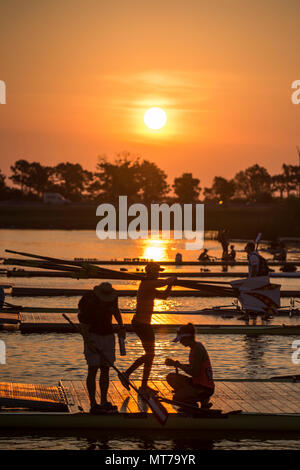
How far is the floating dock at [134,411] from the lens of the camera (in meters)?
14.2

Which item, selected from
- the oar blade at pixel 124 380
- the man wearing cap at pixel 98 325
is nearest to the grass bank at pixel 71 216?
the oar blade at pixel 124 380

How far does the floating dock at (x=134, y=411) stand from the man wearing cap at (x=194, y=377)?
0.99ft

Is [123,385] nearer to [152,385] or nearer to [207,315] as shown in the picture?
[152,385]

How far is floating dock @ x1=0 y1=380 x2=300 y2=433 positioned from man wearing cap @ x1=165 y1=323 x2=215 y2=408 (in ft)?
0.99

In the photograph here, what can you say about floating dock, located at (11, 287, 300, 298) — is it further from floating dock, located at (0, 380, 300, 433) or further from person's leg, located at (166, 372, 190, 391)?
person's leg, located at (166, 372, 190, 391)

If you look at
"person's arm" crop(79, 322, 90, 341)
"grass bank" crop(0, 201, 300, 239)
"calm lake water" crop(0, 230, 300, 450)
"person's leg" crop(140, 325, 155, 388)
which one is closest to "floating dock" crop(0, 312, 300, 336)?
"calm lake water" crop(0, 230, 300, 450)

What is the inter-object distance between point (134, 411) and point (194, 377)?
1.15 meters

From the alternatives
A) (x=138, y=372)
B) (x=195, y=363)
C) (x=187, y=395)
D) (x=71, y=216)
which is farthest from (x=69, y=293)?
(x=71, y=216)

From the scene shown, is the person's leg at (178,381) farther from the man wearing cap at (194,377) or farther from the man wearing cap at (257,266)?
the man wearing cap at (257,266)

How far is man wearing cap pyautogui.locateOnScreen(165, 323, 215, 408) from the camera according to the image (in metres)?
14.4

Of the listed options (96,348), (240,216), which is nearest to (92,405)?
(96,348)

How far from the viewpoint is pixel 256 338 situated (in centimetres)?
2588
